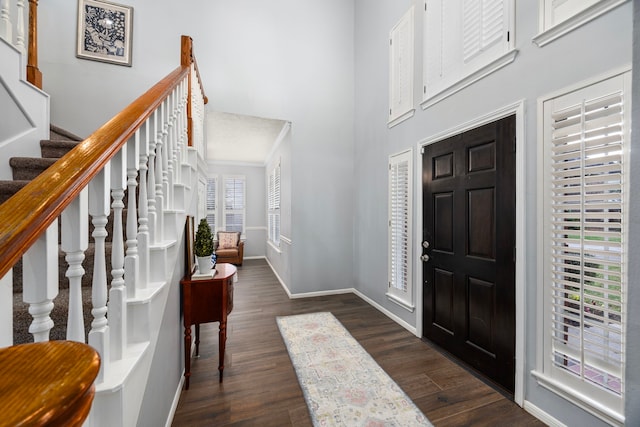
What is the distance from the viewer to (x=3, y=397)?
252 millimetres

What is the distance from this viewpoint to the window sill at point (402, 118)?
9.38 feet

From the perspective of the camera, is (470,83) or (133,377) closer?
(133,377)

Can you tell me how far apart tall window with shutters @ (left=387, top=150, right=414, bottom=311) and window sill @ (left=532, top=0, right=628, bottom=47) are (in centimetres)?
136

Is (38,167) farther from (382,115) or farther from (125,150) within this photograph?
(382,115)

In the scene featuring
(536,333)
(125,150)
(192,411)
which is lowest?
(192,411)

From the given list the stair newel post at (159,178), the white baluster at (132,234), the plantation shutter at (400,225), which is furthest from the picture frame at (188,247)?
the plantation shutter at (400,225)

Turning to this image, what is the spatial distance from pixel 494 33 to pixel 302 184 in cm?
269

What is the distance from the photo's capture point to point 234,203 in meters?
7.27

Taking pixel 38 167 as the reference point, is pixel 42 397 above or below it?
below

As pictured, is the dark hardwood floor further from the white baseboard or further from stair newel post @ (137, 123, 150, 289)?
stair newel post @ (137, 123, 150, 289)

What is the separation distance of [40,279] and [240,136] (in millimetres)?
4482

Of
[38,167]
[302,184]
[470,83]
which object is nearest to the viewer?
[38,167]

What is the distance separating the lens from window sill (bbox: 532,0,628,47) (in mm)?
1373

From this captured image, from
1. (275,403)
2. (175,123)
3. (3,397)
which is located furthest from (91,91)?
(3,397)
